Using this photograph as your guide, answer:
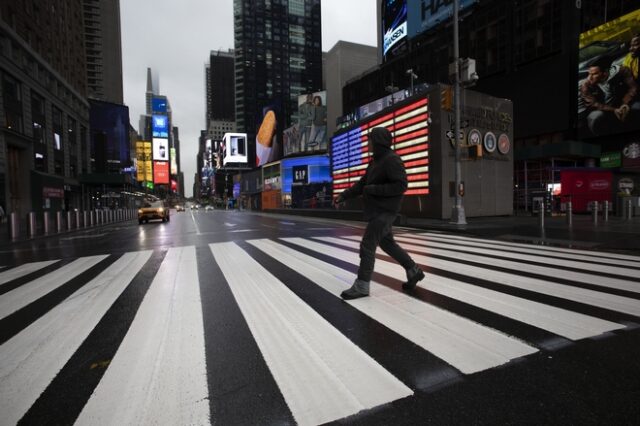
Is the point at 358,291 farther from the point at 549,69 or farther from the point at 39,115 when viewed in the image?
the point at 39,115

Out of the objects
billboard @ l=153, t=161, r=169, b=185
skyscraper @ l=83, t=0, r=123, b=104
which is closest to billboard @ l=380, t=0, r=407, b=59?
skyscraper @ l=83, t=0, r=123, b=104

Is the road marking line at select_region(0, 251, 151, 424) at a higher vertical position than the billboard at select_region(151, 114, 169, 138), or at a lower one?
lower

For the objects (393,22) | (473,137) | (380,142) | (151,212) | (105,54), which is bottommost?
(151,212)

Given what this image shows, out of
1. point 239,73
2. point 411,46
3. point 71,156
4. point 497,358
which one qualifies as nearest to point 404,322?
point 497,358

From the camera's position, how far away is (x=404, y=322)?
10.4 feet

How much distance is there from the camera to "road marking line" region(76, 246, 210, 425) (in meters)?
1.86

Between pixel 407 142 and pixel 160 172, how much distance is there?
12267 cm

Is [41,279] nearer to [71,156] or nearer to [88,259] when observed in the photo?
[88,259]

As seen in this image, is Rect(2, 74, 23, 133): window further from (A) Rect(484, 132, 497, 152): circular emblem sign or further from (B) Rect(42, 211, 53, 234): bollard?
(A) Rect(484, 132, 497, 152): circular emblem sign

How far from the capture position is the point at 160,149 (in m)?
126

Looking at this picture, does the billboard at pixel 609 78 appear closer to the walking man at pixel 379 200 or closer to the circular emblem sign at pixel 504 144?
the circular emblem sign at pixel 504 144

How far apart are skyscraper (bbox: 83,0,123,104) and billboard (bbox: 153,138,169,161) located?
1776 cm

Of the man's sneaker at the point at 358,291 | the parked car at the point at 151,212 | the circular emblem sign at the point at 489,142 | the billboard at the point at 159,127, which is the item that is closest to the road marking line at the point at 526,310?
the man's sneaker at the point at 358,291

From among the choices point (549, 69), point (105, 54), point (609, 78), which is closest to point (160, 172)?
point (105, 54)
